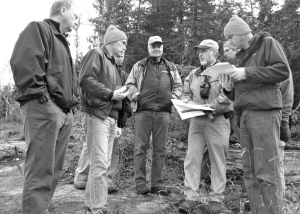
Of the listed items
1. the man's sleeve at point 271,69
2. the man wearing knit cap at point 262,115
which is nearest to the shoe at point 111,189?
the man wearing knit cap at point 262,115

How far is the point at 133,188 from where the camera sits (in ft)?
17.6

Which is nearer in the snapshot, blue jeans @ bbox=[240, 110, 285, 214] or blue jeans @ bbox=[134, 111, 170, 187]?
blue jeans @ bbox=[240, 110, 285, 214]

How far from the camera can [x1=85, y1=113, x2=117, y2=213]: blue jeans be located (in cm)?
369

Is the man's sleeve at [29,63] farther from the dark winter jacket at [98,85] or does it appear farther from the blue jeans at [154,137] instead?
the blue jeans at [154,137]

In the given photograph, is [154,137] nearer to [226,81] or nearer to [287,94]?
[226,81]

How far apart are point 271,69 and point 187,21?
14907 millimetres

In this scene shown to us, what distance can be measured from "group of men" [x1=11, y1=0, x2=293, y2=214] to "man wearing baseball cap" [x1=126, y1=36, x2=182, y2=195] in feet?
2.09

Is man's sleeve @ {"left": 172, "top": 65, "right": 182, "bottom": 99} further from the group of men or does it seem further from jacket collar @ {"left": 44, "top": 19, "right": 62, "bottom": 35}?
jacket collar @ {"left": 44, "top": 19, "right": 62, "bottom": 35}

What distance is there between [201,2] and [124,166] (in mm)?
15407

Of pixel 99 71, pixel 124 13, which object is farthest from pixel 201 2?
pixel 99 71

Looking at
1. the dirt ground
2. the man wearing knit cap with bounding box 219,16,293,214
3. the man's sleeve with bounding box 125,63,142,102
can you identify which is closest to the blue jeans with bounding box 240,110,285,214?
the man wearing knit cap with bounding box 219,16,293,214

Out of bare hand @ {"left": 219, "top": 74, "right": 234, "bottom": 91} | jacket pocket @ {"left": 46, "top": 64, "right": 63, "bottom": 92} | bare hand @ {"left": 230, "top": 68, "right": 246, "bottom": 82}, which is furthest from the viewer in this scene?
bare hand @ {"left": 219, "top": 74, "right": 234, "bottom": 91}

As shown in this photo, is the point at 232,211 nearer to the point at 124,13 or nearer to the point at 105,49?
the point at 105,49

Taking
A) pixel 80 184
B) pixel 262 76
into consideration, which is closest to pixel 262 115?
pixel 262 76
